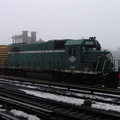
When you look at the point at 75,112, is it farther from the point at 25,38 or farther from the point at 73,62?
the point at 25,38

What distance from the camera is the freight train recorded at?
45.1 feet

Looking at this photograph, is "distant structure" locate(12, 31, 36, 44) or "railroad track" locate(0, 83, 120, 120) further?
"distant structure" locate(12, 31, 36, 44)

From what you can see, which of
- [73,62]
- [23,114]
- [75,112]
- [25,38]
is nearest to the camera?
[23,114]

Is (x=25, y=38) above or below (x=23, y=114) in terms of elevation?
above

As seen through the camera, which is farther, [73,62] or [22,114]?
[73,62]

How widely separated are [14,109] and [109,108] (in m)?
3.53

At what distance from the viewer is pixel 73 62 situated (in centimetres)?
1516

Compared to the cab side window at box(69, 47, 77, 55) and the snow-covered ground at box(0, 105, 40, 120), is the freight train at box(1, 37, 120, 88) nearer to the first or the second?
the cab side window at box(69, 47, 77, 55)

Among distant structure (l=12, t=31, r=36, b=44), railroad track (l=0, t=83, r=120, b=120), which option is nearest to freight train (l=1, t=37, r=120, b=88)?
railroad track (l=0, t=83, r=120, b=120)

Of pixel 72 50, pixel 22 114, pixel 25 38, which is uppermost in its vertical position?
pixel 25 38

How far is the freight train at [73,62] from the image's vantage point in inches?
541

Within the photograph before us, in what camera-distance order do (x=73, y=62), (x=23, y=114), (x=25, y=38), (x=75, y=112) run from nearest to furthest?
(x=23, y=114) → (x=75, y=112) → (x=73, y=62) → (x=25, y=38)

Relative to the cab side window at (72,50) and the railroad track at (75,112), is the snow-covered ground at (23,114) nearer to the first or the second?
the railroad track at (75,112)

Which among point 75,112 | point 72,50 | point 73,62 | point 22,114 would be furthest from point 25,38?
point 75,112
